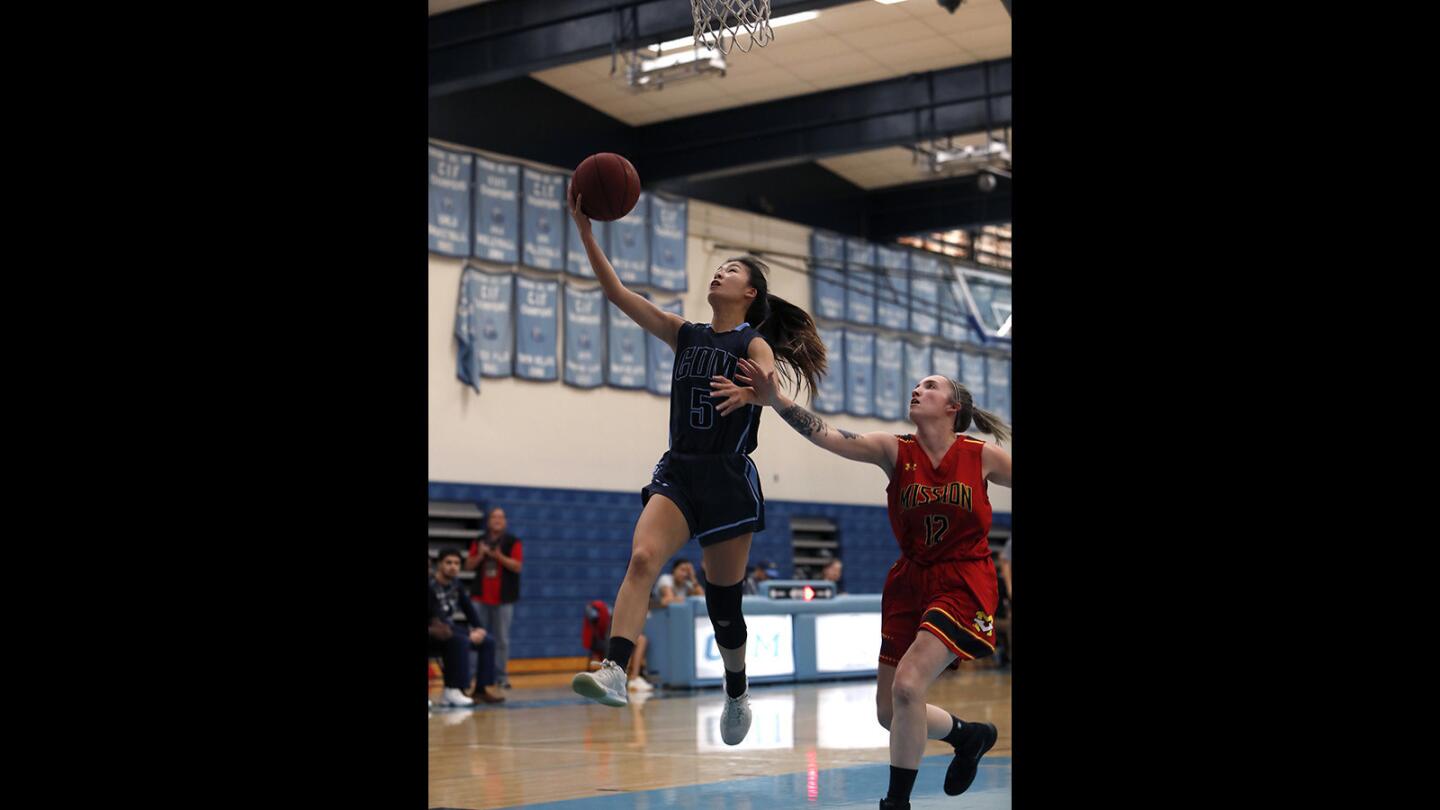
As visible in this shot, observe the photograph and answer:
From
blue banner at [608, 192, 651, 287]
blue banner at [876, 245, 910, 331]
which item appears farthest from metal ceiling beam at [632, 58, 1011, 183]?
blue banner at [876, 245, 910, 331]

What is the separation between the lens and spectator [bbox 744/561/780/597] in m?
16.5

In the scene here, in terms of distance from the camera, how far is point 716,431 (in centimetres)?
547

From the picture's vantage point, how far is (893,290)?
22.8m

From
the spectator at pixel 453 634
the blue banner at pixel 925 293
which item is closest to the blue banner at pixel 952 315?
the blue banner at pixel 925 293

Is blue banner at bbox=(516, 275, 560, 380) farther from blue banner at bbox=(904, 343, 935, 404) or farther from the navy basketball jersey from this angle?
the navy basketball jersey

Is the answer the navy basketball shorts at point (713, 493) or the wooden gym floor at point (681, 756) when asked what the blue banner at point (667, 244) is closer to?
the wooden gym floor at point (681, 756)

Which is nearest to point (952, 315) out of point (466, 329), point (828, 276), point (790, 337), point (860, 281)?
point (860, 281)

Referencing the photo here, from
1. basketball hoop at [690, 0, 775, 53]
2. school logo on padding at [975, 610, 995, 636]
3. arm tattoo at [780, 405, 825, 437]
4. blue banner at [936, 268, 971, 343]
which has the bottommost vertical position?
school logo on padding at [975, 610, 995, 636]

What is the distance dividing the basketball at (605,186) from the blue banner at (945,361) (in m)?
18.4

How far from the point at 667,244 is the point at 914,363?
548cm

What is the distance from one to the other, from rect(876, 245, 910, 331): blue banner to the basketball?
56.3 ft
